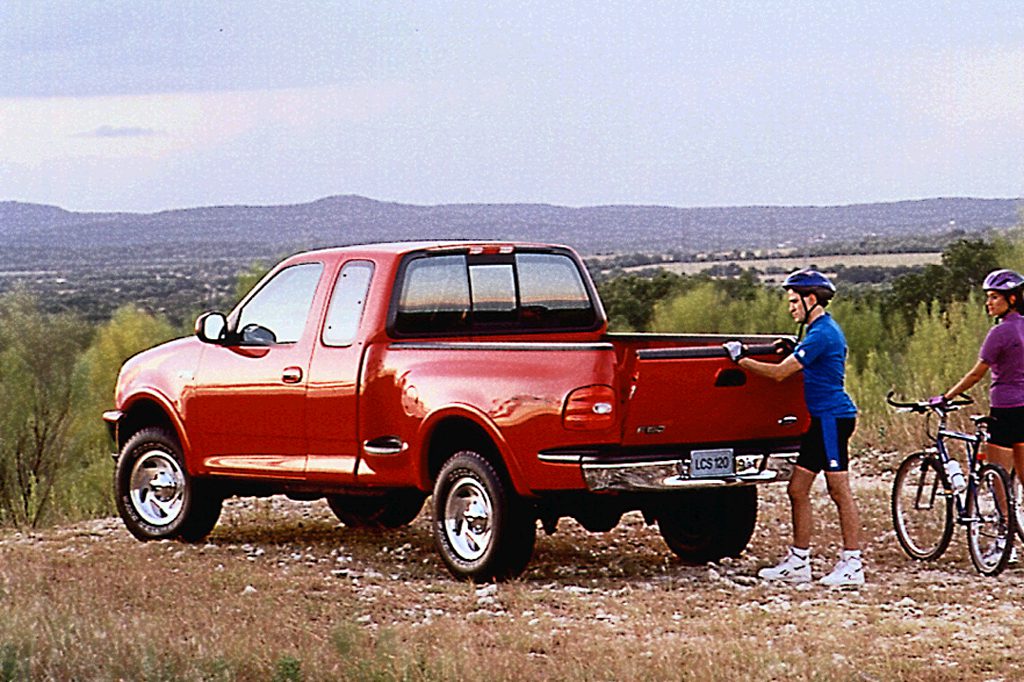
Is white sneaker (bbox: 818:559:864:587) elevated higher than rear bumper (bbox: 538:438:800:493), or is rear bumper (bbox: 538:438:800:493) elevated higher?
rear bumper (bbox: 538:438:800:493)

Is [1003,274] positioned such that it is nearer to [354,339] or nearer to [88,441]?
[354,339]

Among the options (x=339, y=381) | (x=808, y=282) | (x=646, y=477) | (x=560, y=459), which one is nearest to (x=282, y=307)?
(x=339, y=381)

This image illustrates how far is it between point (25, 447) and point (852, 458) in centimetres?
1901

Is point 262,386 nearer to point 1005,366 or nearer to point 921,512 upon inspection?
point 921,512

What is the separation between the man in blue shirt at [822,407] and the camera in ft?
39.3

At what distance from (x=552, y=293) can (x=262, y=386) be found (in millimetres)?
2104

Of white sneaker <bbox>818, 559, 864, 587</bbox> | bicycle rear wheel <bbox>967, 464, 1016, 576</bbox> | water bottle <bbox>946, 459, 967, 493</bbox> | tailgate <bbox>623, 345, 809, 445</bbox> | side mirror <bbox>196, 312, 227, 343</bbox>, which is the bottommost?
white sneaker <bbox>818, 559, 864, 587</bbox>

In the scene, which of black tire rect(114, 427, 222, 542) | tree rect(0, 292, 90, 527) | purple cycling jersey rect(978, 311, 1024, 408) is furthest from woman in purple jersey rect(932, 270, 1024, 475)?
tree rect(0, 292, 90, 527)

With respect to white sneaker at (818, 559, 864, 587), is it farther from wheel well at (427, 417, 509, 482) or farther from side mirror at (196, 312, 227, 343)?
side mirror at (196, 312, 227, 343)

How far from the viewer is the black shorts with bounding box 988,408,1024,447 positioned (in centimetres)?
1261

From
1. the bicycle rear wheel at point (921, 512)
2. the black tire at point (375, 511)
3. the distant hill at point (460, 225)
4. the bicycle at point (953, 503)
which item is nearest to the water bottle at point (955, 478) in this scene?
the bicycle at point (953, 503)

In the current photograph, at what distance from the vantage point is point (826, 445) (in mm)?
12102

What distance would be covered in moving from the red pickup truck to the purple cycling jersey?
1286 millimetres

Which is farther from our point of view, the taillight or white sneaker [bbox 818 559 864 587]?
white sneaker [bbox 818 559 864 587]
